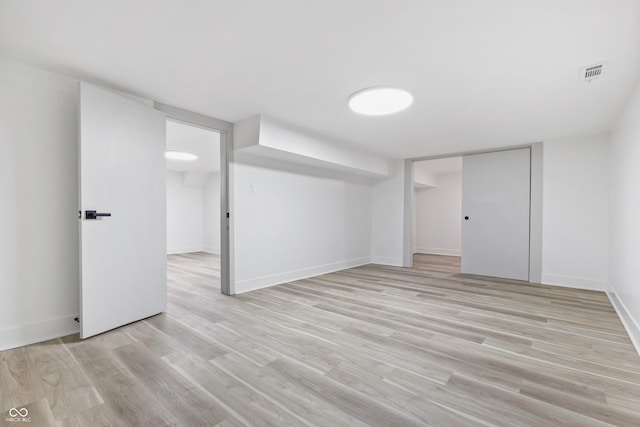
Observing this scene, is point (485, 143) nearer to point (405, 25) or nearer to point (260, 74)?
point (405, 25)

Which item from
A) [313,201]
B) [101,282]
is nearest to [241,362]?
[101,282]

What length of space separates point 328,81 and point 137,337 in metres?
2.69

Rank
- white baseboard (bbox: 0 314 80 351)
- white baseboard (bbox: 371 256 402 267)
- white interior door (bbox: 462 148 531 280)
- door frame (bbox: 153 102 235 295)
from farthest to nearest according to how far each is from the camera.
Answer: white baseboard (bbox: 371 256 402 267), white interior door (bbox: 462 148 531 280), door frame (bbox: 153 102 235 295), white baseboard (bbox: 0 314 80 351)

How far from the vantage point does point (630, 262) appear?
251 cm

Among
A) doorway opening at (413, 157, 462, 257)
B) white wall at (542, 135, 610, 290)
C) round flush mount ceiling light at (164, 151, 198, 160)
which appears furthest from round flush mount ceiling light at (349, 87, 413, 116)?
doorway opening at (413, 157, 462, 257)

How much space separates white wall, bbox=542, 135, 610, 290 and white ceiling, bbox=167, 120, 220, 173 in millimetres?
5259

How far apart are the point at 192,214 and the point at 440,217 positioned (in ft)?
23.9

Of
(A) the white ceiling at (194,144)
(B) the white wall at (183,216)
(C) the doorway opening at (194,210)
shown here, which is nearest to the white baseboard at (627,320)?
(A) the white ceiling at (194,144)

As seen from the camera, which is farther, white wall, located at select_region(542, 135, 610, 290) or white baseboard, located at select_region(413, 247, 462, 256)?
white baseboard, located at select_region(413, 247, 462, 256)

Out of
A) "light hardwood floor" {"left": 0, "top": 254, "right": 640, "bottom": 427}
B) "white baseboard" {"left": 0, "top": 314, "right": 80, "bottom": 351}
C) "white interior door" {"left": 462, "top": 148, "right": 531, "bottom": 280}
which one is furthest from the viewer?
"white interior door" {"left": 462, "top": 148, "right": 531, "bottom": 280}

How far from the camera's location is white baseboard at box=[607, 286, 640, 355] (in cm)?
216

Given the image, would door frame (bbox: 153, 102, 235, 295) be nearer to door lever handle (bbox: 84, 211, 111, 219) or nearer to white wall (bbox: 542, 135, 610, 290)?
door lever handle (bbox: 84, 211, 111, 219)

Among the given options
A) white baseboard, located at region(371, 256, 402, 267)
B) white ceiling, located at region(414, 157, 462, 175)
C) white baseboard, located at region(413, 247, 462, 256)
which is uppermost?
white ceiling, located at region(414, 157, 462, 175)

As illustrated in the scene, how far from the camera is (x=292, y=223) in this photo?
4.45 metres
